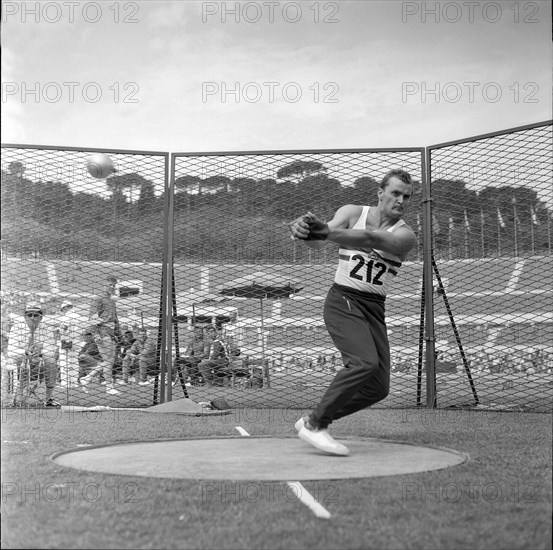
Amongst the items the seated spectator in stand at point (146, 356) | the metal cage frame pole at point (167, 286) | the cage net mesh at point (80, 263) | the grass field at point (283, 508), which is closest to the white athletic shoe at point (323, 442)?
the grass field at point (283, 508)

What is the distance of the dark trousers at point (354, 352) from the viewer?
566 cm

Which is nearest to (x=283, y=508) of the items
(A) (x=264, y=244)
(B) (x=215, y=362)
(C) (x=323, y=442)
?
(C) (x=323, y=442)

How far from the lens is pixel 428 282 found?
9609 millimetres

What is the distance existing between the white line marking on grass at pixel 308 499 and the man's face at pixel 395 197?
250 cm

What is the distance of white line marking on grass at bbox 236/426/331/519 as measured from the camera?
3.48m

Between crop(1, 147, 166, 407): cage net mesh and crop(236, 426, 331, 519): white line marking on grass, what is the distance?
566cm

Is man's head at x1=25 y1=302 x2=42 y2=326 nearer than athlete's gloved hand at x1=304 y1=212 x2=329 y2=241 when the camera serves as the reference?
No

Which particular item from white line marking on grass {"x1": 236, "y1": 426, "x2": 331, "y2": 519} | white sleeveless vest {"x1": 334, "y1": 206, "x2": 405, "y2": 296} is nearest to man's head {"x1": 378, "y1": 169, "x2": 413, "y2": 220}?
white sleeveless vest {"x1": 334, "y1": 206, "x2": 405, "y2": 296}

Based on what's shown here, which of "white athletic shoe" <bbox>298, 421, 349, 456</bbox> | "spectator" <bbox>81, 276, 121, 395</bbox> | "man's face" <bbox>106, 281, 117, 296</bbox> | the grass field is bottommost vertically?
the grass field

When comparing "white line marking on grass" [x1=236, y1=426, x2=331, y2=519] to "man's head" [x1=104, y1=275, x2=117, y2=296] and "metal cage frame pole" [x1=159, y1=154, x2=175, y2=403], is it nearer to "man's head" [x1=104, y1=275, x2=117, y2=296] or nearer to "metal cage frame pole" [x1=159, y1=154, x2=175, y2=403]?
"metal cage frame pole" [x1=159, y1=154, x2=175, y2=403]

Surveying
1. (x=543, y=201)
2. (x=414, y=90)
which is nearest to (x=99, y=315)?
(x=414, y=90)

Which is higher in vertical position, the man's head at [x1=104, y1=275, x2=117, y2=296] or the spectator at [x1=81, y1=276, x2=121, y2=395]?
the man's head at [x1=104, y1=275, x2=117, y2=296]

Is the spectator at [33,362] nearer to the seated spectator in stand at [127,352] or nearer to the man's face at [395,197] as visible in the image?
the seated spectator in stand at [127,352]

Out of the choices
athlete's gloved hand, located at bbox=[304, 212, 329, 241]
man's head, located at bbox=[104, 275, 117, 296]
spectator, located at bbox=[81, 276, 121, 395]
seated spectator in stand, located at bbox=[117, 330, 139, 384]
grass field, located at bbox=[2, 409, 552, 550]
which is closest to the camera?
grass field, located at bbox=[2, 409, 552, 550]
